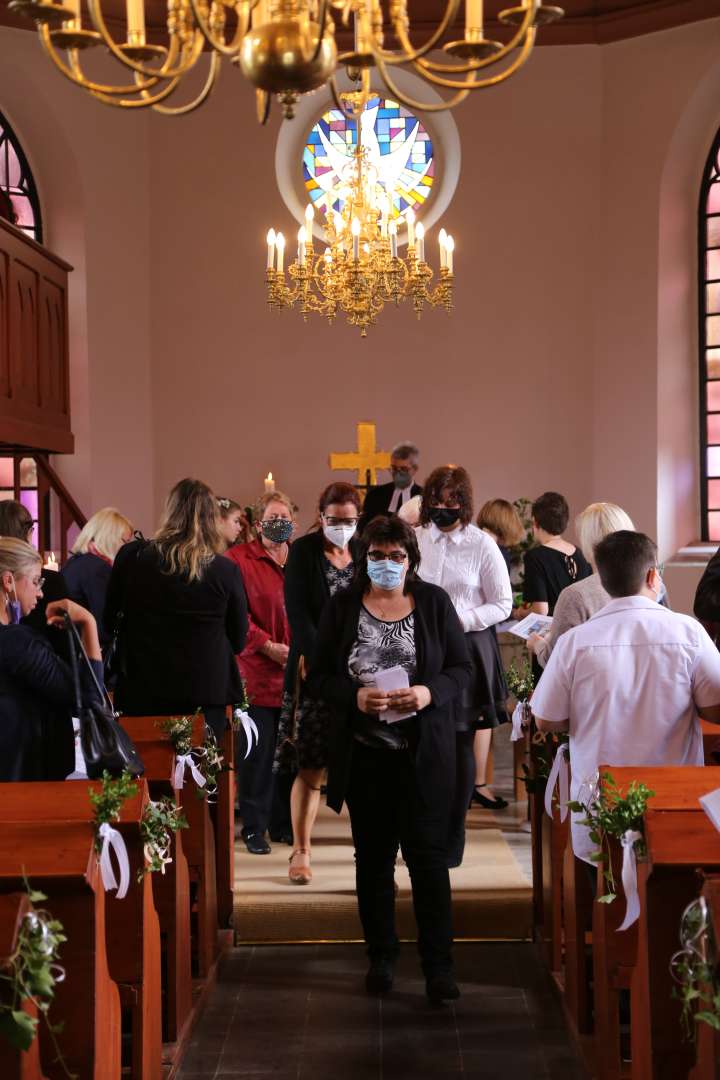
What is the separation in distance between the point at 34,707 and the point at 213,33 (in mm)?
1969

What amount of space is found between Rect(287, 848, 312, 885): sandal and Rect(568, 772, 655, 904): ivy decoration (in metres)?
2.14

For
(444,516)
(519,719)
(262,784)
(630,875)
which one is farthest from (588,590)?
(262,784)

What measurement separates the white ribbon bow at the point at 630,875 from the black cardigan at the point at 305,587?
2339 millimetres

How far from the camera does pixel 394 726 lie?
4391 mm

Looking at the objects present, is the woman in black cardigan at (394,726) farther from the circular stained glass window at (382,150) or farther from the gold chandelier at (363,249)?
the circular stained glass window at (382,150)

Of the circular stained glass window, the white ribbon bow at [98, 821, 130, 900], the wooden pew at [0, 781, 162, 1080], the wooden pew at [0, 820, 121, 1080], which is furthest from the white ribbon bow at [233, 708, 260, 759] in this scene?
the circular stained glass window

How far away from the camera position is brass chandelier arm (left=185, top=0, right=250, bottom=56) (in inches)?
113

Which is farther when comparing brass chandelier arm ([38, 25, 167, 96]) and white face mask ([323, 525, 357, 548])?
white face mask ([323, 525, 357, 548])

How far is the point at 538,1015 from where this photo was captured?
4414mm

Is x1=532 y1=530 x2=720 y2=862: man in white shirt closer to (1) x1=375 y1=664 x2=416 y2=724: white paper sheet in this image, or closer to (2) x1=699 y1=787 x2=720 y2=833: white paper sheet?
(1) x1=375 y1=664 x2=416 y2=724: white paper sheet

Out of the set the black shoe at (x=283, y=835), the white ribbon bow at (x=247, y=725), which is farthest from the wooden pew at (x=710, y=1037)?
the black shoe at (x=283, y=835)

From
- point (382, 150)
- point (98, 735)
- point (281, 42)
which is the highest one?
point (382, 150)

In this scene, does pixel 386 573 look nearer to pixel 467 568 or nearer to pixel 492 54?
pixel 467 568

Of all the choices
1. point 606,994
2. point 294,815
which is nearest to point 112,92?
point 606,994
